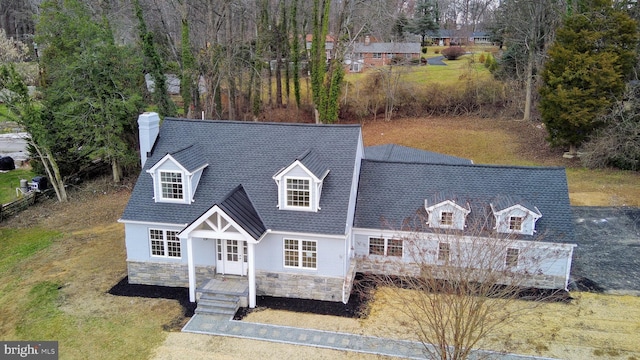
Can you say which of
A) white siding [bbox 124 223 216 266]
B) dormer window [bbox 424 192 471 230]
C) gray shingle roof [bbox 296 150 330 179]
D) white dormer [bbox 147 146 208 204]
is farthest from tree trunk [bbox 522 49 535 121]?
white siding [bbox 124 223 216 266]

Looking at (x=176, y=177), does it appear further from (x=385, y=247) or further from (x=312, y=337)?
(x=385, y=247)

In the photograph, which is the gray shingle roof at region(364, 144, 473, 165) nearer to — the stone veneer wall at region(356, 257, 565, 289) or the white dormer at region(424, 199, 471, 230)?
the white dormer at region(424, 199, 471, 230)

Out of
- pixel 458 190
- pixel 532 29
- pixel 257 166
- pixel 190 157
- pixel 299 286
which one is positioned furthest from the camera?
pixel 532 29

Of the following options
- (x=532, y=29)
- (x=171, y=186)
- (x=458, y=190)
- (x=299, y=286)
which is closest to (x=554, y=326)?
(x=458, y=190)

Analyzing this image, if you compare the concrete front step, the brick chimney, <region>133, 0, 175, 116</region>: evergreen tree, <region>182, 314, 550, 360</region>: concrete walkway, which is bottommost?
<region>182, 314, 550, 360</region>: concrete walkway

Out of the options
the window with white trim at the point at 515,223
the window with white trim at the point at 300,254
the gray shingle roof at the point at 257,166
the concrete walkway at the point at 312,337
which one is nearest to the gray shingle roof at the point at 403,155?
the gray shingle roof at the point at 257,166

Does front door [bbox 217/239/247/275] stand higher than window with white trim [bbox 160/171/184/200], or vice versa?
window with white trim [bbox 160/171/184/200]

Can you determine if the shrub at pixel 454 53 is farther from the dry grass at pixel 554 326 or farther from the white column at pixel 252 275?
the white column at pixel 252 275
